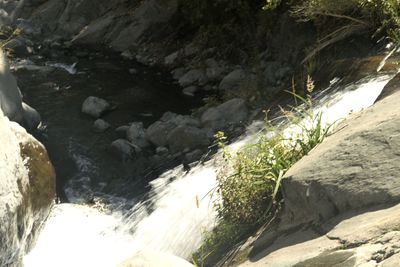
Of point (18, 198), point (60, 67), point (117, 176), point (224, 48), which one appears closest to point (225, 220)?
point (18, 198)

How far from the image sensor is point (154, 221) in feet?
26.7

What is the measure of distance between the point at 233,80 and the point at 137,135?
10.6 feet

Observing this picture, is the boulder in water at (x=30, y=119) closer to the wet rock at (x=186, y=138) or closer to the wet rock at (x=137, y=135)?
the wet rock at (x=137, y=135)

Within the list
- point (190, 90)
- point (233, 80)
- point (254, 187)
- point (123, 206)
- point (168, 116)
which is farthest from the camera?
point (190, 90)

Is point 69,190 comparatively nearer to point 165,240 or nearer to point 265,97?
point 165,240

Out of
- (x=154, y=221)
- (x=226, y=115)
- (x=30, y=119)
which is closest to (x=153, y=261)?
(x=154, y=221)

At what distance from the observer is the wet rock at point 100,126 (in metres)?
12.3

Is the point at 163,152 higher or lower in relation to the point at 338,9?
lower

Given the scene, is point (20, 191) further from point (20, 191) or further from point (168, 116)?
point (168, 116)

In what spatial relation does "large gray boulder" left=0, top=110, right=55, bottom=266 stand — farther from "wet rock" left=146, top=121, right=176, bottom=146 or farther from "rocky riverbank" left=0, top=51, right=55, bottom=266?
"wet rock" left=146, top=121, right=176, bottom=146

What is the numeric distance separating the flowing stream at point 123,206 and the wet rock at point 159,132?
1.00 meters

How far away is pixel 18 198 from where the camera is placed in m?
Result: 6.83

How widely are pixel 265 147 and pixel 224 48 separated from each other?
956cm

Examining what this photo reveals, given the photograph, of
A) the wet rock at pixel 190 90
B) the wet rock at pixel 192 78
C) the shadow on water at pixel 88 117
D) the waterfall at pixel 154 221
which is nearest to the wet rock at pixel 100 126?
the shadow on water at pixel 88 117
